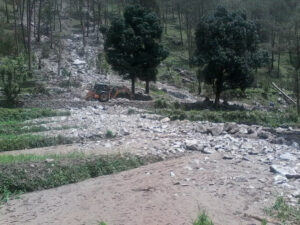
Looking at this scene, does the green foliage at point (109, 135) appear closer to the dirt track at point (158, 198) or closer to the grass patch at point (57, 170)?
the grass patch at point (57, 170)

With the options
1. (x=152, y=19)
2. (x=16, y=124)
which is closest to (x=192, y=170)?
(x=16, y=124)

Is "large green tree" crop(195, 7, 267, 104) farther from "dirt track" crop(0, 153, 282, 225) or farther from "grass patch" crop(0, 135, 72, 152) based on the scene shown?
"dirt track" crop(0, 153, 282, 225)

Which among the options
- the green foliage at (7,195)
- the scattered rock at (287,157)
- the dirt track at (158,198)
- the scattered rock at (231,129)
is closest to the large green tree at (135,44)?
the scattered rock at (231,129)

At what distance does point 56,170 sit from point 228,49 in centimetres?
2090

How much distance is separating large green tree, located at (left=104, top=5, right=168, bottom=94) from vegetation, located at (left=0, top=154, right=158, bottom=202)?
20.2 m

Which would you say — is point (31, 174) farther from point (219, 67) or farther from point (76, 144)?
point (219, 67)

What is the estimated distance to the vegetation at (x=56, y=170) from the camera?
427 inches

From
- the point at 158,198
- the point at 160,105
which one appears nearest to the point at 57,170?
the point at 158,198

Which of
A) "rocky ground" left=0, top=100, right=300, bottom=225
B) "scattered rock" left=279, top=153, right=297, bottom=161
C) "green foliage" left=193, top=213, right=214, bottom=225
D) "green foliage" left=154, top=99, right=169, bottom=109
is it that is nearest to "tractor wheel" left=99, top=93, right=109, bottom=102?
"green foliage" left=154, top=99, right=169, bottom=109

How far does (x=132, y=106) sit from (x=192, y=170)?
1728 centimetres

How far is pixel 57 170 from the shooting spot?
11.5m

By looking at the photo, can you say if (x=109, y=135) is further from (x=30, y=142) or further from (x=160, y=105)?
(x=160, y=105)

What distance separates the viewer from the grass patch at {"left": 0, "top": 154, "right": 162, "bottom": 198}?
10.9m

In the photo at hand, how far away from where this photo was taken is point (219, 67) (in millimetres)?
30156
